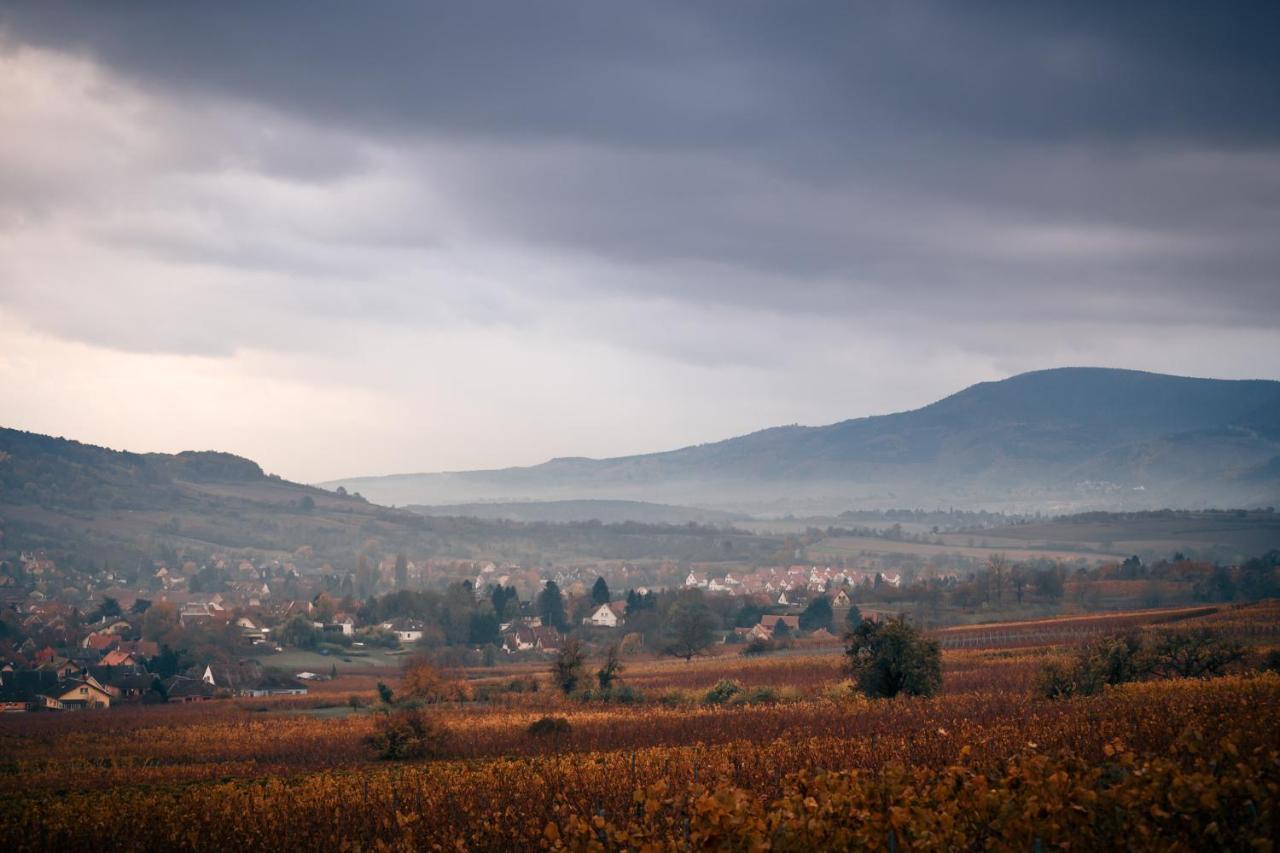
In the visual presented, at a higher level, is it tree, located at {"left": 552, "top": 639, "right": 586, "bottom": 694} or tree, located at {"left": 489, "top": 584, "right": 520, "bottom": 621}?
tree, located at {"left": 552, "top": 639, "right": 586, "bottom": 694}

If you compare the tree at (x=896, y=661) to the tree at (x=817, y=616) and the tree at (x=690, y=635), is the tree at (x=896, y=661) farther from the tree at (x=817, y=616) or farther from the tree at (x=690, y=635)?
the tree at (x=817, y=616)

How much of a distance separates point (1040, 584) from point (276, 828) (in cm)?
14456

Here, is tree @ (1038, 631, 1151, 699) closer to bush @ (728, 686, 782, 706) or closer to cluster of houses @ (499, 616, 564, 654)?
bush @ (728, 686, 782, 706)

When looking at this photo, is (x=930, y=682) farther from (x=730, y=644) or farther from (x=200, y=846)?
(x=730, y=644)

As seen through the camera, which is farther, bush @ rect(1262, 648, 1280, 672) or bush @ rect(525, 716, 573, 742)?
bush @ rect(525, 716, 573, 742)

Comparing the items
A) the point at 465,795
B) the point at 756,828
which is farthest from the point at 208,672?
the point at 756,828

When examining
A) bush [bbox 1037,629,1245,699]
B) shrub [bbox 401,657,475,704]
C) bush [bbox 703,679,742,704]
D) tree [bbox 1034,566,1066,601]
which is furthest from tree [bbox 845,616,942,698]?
tree [bbox 1034,566,1066,601]

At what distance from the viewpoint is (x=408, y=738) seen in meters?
46.8

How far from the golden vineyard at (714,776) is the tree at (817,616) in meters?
87.0

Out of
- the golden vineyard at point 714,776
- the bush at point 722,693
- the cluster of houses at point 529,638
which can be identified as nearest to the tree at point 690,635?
the cluster of houses at point 529,638

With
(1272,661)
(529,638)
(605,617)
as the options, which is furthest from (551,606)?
(1272,661)

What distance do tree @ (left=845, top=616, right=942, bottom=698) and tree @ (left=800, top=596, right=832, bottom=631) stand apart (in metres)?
100

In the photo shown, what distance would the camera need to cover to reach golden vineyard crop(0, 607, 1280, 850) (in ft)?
48.9

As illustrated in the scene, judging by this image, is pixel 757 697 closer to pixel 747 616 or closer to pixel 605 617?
pixel 747 616
